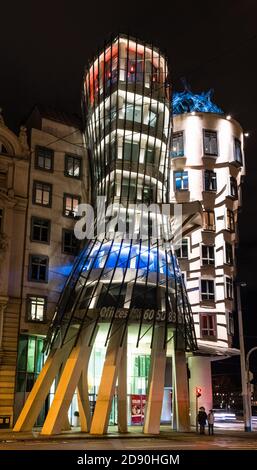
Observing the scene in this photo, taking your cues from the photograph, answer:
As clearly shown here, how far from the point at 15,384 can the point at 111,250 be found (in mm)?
12520

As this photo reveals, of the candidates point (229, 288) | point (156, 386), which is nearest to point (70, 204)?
point (229, 288)

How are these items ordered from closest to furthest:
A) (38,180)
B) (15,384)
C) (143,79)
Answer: (15,384)
(143,79)
(38,180)

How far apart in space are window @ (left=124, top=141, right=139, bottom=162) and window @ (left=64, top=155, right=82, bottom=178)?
841 centimetres

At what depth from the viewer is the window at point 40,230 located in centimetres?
4372

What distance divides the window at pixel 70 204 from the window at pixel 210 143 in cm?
1253

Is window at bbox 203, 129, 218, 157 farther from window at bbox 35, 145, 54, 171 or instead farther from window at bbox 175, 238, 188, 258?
window at bbox 35, 145, 54, 171

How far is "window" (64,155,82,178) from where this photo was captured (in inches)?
1857

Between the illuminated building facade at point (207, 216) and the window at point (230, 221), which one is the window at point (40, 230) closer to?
the illuminated building facade at point (207, 216)

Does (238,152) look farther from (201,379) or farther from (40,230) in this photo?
(201,379)

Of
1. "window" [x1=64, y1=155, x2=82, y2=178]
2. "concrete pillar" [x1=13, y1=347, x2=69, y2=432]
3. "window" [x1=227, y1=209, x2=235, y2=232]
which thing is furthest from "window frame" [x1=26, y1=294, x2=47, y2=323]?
"window" [x1=227, y1=209, x2=235, y2=232]

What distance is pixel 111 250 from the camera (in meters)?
36.9
